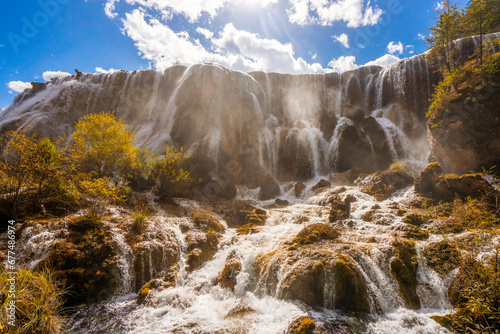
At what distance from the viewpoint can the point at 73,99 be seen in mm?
33469

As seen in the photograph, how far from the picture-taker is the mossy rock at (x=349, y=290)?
6969 millimetres

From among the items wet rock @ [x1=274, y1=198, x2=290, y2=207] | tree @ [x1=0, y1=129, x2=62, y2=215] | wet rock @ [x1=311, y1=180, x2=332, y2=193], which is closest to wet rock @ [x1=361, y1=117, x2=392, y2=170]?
wet rock @ [x1=311, y1=180, x2=332, y2=193]

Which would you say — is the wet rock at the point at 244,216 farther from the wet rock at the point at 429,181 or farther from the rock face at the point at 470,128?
the rock face at the point at 470,128

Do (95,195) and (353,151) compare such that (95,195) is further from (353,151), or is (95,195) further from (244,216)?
(353,151)

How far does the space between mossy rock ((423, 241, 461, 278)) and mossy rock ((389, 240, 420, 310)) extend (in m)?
0.45

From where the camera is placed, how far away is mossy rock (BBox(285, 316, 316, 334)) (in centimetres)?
597

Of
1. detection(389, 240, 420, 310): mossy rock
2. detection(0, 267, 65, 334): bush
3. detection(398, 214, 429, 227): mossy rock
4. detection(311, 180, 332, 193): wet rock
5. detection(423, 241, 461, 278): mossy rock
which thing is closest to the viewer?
detection(0, 267, 65, 334): bush

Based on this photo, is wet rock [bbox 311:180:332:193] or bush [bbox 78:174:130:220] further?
wet rock [bbox 311:180:332:193]

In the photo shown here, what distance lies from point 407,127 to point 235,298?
2889 cm

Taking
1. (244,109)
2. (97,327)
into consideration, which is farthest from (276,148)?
(97,327)

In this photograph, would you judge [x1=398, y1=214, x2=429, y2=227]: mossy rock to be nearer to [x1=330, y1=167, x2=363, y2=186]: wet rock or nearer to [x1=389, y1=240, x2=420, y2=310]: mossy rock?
[x1=389, y1=240, x2=420, y2=310]: mossy rock

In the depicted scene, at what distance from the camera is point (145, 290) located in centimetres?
819

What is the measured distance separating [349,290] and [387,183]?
43.1ft

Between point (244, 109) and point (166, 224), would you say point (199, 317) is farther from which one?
point (244, 109)
